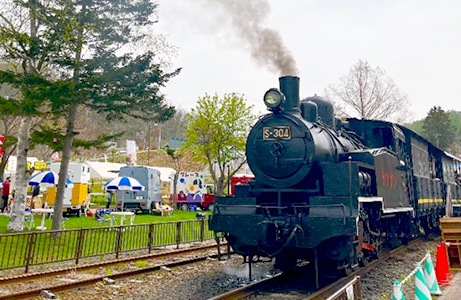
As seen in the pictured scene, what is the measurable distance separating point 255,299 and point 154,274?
3111 millimetres

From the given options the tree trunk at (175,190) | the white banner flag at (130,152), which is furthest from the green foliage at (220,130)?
the white banner flag at (130,152)

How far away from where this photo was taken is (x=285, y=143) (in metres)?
7.64

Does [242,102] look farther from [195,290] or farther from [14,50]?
[195,290]

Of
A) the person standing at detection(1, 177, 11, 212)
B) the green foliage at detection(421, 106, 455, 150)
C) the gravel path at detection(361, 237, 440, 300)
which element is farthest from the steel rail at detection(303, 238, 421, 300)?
the green foliage at detection(421, 106, 455, 150)

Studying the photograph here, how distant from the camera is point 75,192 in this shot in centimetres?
2147

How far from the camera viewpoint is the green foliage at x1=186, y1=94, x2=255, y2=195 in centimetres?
2958

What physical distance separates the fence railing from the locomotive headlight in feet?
17.9

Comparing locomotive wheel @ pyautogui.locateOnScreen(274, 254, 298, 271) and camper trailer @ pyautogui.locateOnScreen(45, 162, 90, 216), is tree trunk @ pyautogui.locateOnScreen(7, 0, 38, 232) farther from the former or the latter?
locomotive wheel @ pyautogui.locateOnScreen(274, 254, 298, 271)

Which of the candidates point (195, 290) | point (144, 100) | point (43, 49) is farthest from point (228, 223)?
point (43, 49)

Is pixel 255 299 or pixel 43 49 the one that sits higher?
pixel 43 49

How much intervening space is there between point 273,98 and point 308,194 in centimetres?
213

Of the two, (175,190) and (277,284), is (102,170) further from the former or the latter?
(277,284)

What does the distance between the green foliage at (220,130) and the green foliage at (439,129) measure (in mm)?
48800

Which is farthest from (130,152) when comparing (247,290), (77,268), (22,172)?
(247,290)
